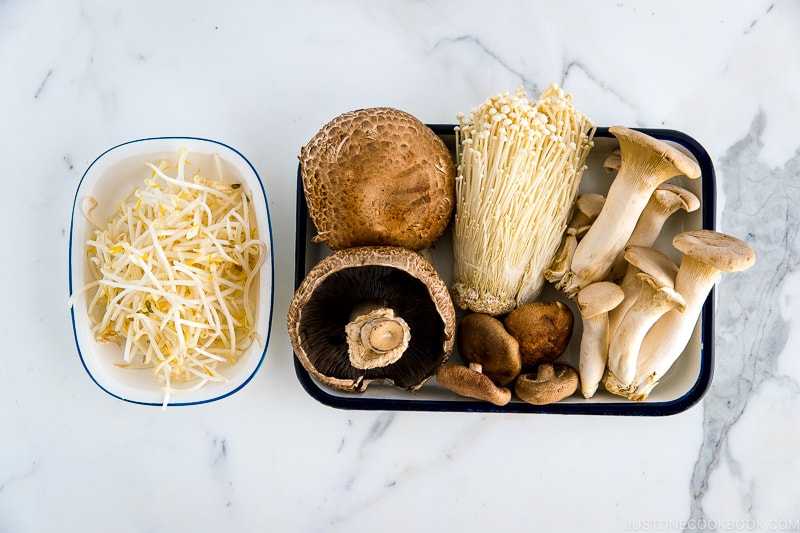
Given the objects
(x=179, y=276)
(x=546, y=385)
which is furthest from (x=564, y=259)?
(x=179, y=276)

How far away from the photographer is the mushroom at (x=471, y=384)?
169 cm

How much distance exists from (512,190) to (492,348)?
1.49 ft

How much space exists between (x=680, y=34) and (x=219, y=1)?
1.57 metres

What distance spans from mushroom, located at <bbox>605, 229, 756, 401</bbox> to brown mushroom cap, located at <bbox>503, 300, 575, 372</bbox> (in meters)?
0.18

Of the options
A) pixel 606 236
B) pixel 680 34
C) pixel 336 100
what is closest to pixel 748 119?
pixel 680 34

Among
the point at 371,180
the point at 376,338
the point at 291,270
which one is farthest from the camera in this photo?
the point at 291,270

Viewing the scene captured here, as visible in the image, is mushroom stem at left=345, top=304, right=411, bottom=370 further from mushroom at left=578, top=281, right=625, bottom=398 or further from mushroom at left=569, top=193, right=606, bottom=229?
mushroom at left=569, top=193, right=606, bottom=229

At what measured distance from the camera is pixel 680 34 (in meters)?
2.13

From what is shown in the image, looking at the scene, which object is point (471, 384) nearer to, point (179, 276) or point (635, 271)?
point (635, 271)

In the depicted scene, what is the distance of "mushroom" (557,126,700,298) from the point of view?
1.71 meters

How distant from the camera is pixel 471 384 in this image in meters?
1.71

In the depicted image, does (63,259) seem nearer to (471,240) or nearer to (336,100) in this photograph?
(336,100)

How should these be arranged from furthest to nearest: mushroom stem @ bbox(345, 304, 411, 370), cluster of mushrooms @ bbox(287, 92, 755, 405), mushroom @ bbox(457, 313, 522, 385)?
mushroom @ bbox(457, 313, 522, 385) < cluster of mushrooms @ bbox(287, 92, 755, 405) < mushroom stem @ bbox(345, 304, 411, 370)

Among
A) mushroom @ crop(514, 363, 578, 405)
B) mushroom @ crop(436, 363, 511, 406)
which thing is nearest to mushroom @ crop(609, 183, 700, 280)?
mushroom @ crop(514, 363, 578, 405)
